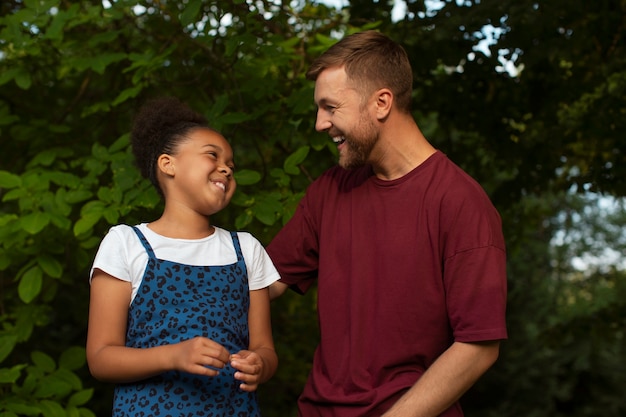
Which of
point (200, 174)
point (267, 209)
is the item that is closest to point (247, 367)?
point (200, 174)

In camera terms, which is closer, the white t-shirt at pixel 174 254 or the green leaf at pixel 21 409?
the white t-shirt at pixel 174 254

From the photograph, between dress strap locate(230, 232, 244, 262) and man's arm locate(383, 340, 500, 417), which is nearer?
man's arm locate(383, 340, 500, 417)

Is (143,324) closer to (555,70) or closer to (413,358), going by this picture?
(413,358)

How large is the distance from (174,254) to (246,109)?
145cm

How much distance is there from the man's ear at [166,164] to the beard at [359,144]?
1.57 ft

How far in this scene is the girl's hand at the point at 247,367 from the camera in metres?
2.09

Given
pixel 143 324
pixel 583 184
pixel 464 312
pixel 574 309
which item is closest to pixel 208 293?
pixel 143 324

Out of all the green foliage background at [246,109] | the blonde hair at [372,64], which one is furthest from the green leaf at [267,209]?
the blonde hair at [372,64]

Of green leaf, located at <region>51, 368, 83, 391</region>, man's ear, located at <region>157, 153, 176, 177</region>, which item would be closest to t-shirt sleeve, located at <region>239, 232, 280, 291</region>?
man's ear, located at <region>157, 153, 176, 177</region>

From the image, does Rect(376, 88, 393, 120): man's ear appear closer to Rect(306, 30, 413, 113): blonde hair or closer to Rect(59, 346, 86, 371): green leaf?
Rect(306, 30, 413, 113): blonde hair

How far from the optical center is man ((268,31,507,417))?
2125mm

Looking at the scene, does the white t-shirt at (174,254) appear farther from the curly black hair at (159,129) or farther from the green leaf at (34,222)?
the green leaf at (34,222)

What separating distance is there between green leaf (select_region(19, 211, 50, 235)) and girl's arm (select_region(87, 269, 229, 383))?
1.10 meters

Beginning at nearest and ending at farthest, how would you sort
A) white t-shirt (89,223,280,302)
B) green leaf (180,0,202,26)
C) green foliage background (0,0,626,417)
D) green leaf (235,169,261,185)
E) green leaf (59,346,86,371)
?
1. white t-shirt (89,223,280,302)
2. green leaf (180,0,202,26)
3. green leaf (235,169,261,185)
4. green foliage background (0,0,626,417)
5. green leaf (59,346,86,371)
